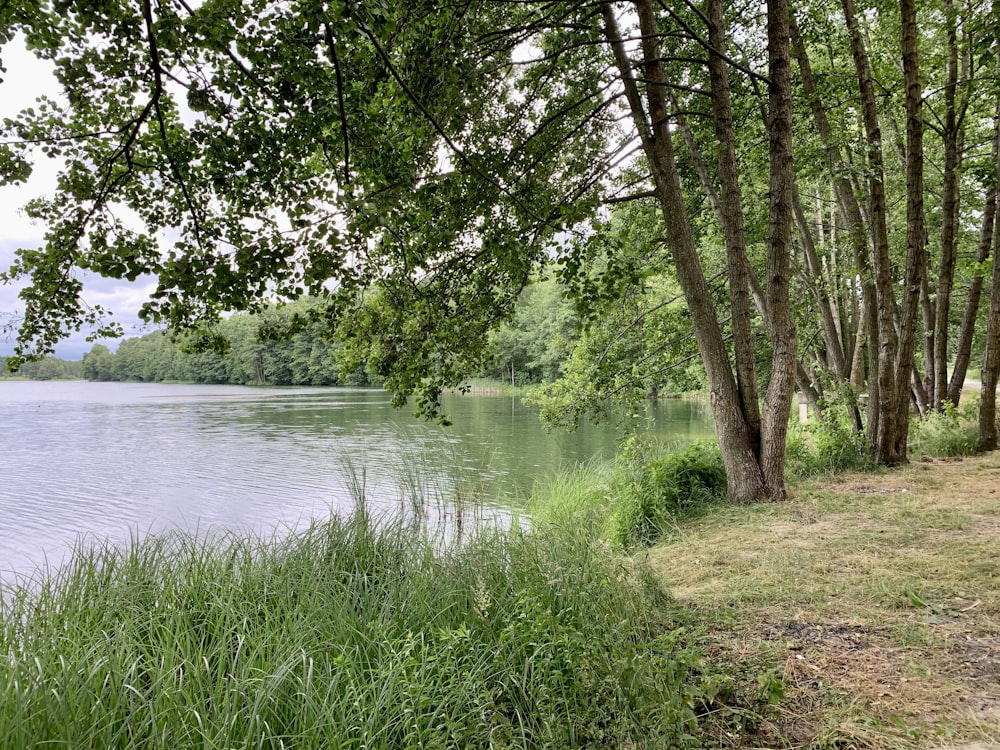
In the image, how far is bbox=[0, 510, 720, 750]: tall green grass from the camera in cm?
196

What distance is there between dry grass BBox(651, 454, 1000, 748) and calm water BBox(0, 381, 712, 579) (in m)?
2.63

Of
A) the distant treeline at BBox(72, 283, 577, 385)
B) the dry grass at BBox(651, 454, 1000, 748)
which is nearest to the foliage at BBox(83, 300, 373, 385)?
the distant treeline at BBox(72, 283, 577, 385)

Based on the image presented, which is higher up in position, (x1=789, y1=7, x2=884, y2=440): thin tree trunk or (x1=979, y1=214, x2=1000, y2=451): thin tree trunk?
(x1=789, y1=7, x2=884, y2=440): thin tree trunk

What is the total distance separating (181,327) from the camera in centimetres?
345

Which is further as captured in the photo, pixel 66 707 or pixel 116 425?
pixel 116 425

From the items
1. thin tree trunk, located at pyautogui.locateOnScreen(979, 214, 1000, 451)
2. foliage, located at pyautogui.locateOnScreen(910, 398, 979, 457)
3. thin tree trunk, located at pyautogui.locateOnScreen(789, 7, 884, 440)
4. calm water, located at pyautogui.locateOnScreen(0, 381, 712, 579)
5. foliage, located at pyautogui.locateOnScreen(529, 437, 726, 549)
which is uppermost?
thin tree trunk, located at pyautogui.locateOnScreen(789, 7, 884, 440)

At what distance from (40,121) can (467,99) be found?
275 cm

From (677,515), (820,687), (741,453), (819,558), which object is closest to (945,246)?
(741,453)

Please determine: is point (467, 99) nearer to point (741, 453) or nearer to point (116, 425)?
point (741, 453)

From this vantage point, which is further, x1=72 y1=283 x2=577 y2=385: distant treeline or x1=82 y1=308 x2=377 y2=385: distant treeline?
x1=82 y1=308 x2=377 y2=385: distant treeline

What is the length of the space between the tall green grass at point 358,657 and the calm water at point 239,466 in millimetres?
1772

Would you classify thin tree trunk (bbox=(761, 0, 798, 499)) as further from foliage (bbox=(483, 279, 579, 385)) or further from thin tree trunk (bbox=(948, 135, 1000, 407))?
foliage (bbox=(483, 279, 579, 385))

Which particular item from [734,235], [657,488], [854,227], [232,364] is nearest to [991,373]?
[854,227]

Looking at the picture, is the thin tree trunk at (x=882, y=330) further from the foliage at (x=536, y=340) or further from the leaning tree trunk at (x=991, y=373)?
the foliage at (x=536, y=340)
